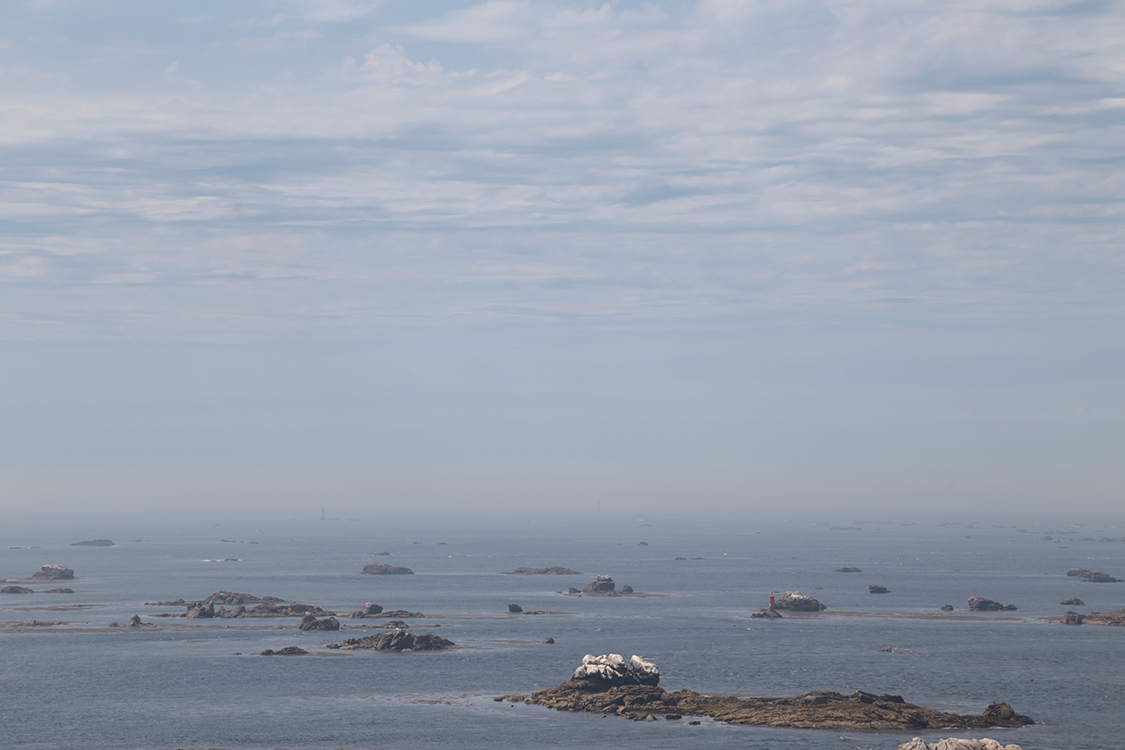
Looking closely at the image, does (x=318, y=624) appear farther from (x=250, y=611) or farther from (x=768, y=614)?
(x=768, y=614)

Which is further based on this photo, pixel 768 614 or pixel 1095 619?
pixel 768 614

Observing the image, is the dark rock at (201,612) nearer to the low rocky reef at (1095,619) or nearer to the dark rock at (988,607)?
the dark rock at (988,607)

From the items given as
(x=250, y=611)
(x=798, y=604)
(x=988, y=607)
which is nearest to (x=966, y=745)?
(x=798, y=604)

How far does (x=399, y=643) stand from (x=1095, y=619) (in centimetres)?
11806

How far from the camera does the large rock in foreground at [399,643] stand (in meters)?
140

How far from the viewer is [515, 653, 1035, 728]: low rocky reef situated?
294ft

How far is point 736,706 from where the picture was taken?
318ft

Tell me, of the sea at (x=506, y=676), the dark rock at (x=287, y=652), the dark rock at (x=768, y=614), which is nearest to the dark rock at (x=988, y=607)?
the sea at (x=506, y=676)

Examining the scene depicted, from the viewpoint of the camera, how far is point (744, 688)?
11000 centimetres

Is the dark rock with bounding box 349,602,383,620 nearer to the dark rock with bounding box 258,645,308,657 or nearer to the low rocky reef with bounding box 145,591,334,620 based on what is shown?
the low rocky reef with bounding box 145,591,334,620

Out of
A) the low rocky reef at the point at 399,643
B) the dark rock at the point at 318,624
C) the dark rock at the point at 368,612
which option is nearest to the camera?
the low rocky reef at the point at 399,643

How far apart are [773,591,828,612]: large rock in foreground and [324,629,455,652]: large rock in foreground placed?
3010 inches

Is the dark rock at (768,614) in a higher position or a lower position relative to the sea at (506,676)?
lower

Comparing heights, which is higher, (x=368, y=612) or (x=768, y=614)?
(x=368, y=612)
